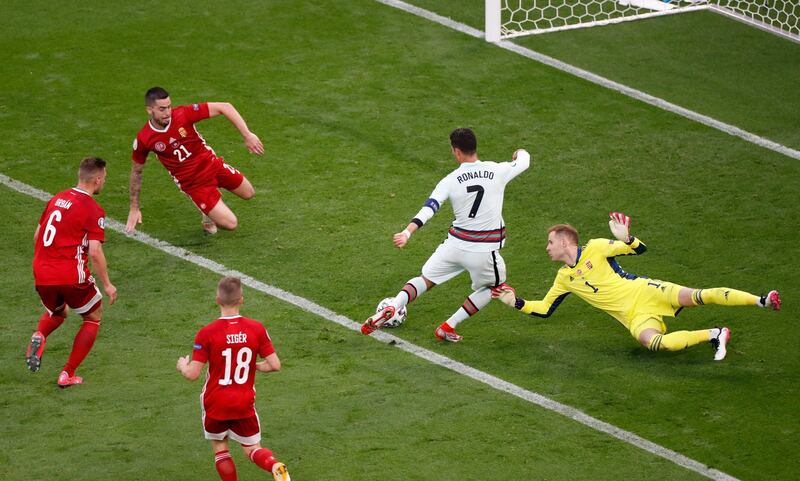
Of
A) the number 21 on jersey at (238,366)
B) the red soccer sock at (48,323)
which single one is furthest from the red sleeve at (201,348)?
the red soccer sock at (48,323)

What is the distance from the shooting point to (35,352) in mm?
9234

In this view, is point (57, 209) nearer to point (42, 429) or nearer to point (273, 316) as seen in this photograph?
point (42, 429)

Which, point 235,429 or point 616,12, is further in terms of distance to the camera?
point 616,12

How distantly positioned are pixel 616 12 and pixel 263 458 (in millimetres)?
11929

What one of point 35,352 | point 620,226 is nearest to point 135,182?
point 35,352

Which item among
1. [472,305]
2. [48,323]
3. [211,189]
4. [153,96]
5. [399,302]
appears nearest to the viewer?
[48,323]

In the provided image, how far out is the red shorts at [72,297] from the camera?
30.2 feet

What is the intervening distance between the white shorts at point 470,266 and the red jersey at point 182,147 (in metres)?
2.95

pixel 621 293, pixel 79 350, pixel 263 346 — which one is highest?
pixel 263 346

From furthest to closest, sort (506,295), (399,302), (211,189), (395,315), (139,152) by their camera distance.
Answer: (211,189)
(139,152)
(395,315)
(399,302)
(506,295)

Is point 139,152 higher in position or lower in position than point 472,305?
higher

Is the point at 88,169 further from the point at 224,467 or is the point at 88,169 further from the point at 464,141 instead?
the point at 464,141

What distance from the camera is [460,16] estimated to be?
17.5 meters

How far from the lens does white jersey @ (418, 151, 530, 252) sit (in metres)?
9.75
